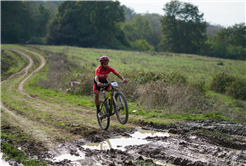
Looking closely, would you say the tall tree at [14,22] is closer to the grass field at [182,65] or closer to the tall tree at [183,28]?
the grass field at [182,65]

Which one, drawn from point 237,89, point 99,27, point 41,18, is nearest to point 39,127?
point 237,89

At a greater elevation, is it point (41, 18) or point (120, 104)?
point (41, 18)

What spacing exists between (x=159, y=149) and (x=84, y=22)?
69.1 metres

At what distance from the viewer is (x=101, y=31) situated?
73.6 metres

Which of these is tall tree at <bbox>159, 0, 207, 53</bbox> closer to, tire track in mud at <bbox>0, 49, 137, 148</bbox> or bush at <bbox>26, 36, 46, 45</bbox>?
bush at <bbox>26, 36, 46, 45</bbox>

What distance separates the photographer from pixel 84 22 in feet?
234

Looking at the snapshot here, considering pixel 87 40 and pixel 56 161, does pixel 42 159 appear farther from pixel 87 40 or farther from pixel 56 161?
pixel 87 40

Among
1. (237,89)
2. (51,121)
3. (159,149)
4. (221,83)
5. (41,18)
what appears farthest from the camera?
(41,18)

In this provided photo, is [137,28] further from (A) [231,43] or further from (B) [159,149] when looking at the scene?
(B) [159,149]

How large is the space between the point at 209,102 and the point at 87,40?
202ft

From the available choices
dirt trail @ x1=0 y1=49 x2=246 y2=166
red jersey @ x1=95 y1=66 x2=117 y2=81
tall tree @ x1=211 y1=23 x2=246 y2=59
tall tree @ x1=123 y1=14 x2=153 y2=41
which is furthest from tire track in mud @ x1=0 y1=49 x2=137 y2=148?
tall tree @ x1=123 y1=14 x2=153 y2=41

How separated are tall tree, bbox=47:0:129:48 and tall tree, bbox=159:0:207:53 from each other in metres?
15.7

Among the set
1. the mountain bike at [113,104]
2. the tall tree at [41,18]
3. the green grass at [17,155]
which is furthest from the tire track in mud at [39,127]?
the tall tree at [41,18]

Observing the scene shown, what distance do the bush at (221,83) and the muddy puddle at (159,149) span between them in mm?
13478
